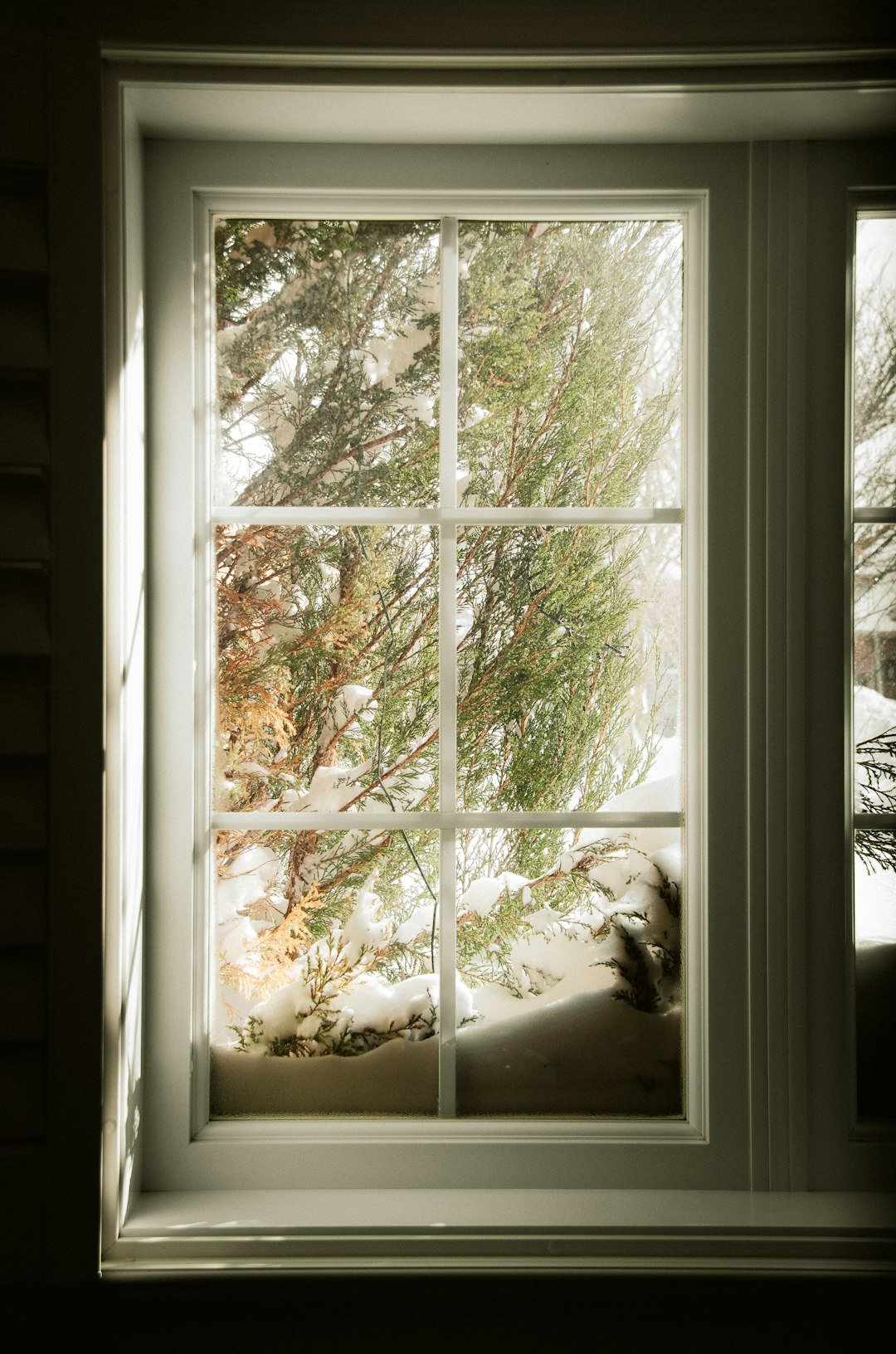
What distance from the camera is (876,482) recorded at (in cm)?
101

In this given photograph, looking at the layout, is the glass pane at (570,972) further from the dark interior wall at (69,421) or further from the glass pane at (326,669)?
the dark interior wall at (69,421)

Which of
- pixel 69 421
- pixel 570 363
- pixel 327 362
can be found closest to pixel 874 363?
pixel 570 363

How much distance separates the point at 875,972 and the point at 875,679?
359mm

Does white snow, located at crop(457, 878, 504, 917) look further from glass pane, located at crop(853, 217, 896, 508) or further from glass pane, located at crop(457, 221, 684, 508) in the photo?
glass pane, located at crop(853, 217, 896, 508)

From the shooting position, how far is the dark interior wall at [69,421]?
2.72 ft

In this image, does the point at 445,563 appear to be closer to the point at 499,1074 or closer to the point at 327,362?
the point at 327,362

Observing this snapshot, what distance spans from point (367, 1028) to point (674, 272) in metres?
1.01

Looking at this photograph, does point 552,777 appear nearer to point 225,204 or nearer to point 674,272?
point 674,272

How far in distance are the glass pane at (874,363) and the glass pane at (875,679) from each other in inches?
3.3

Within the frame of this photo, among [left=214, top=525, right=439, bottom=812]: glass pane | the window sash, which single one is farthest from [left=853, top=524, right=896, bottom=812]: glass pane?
[left=214, top=525, right=439, bottom=812]: glass pane

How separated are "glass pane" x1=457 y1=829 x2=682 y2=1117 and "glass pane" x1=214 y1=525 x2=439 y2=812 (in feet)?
0.51

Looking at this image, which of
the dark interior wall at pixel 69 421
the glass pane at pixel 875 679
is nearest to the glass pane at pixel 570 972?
the glass pane at pixel 875 679

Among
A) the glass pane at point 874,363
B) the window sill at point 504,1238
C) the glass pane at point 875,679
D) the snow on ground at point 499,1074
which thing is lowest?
the window sill at point 504,1238
